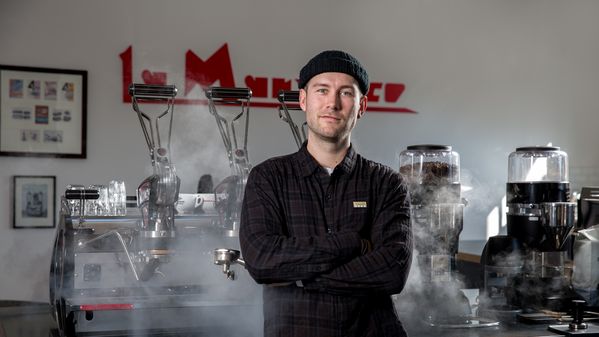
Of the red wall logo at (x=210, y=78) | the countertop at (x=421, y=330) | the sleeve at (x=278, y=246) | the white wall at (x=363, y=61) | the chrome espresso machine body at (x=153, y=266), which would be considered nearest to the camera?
the sleeve at (x=278, y=246)

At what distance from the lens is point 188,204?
2.59 meters

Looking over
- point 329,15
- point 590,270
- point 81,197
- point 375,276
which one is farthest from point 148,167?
point 375,276

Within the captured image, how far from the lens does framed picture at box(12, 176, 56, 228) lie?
432 cm

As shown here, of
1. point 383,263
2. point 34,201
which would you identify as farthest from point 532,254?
point 34,201

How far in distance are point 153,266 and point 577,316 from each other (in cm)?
142

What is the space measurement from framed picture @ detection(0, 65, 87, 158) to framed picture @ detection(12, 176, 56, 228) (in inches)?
6.5

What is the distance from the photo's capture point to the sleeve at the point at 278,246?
1.69m

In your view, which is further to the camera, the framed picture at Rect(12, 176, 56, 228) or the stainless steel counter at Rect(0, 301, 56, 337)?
the framed picture at Rect(12, 176, 56, 228)

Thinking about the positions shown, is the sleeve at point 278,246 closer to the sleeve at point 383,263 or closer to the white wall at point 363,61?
the sleeve at point 383,263

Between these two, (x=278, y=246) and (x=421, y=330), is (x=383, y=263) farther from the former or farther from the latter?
(x=421, y=330)

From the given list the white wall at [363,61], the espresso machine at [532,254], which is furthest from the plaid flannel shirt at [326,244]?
the white wall at [363,61]

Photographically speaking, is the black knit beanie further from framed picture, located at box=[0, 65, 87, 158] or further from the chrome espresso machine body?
framed picture, located at box=[0, 65, 87, 158]

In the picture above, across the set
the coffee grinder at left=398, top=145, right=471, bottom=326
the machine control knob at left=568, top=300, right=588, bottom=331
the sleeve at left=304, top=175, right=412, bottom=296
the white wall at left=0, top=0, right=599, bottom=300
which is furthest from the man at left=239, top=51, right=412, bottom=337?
the white wall at left=0, top=0, right=599, bottom=300

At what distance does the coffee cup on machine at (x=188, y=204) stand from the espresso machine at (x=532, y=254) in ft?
3.67
